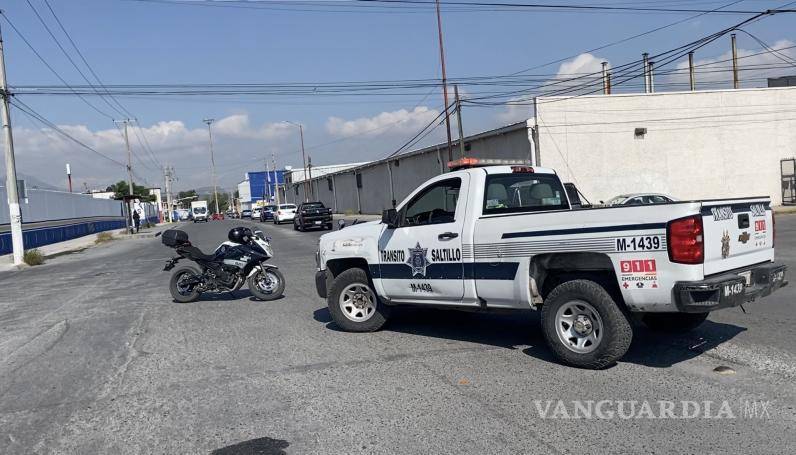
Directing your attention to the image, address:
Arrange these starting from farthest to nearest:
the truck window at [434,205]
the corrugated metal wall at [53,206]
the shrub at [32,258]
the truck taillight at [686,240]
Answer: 1. the corrugated metal wall at [53,206]
2. the shrub at [32,258]
3. the truck window at [434,205]
4. the truck taillight at [686,240]

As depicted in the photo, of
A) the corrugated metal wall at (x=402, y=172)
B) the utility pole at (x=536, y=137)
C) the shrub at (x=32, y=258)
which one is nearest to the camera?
the shrub at (x=32, y=258)

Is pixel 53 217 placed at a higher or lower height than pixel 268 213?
higher

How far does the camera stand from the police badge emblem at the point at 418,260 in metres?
7.26

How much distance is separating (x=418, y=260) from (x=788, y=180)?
3394 centimetres

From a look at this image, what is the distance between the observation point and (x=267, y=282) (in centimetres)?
1139

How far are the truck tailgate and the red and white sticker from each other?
1.42 feet

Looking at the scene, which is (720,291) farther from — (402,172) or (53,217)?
(402,172)

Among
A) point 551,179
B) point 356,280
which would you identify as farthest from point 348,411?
point 551,179

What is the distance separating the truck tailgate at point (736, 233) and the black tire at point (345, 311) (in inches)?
153

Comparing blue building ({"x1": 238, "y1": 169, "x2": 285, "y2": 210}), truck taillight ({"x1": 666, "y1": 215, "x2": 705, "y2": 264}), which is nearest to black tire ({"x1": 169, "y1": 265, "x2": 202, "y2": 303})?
truck taillight ({"x1": 666, "y1": 215, "x2": 705, "y2": 264})

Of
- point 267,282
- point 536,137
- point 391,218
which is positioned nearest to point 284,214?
point 536,137

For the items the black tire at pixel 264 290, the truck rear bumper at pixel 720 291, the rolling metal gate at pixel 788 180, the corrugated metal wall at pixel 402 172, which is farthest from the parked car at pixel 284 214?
the truck rear bumper at pixel 720 291

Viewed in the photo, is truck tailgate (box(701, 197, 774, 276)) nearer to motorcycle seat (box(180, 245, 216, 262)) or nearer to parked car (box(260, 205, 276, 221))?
motorcycle seat (box(180, 245, 216, 262))

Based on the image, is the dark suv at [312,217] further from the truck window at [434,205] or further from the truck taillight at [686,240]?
the truck taillight at [686,240]
